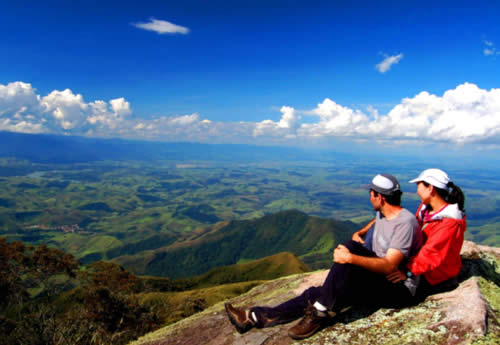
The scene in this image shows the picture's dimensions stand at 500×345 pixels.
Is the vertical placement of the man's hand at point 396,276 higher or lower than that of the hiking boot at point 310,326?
higher

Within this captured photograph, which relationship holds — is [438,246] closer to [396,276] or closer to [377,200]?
[396,276]

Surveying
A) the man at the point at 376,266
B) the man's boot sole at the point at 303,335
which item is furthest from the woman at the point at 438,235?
the man's boot sole at the point at 303,335

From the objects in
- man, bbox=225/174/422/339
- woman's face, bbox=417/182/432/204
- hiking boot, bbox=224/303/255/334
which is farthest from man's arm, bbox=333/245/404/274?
hiking boot, bbox=224/303/255/334

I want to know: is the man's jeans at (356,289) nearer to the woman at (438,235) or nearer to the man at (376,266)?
the man at (376,266)

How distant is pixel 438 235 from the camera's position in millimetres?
7199

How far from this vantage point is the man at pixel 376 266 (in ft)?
23.2

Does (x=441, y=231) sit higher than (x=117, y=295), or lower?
higher

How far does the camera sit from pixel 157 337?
12.7m

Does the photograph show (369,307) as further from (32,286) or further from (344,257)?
(32,286)

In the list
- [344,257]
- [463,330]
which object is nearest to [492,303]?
[463,330]

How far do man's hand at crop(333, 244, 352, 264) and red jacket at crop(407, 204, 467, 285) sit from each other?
1933 mm

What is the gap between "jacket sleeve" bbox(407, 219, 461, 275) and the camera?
23.5 feet

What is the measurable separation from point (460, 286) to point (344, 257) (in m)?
4.26

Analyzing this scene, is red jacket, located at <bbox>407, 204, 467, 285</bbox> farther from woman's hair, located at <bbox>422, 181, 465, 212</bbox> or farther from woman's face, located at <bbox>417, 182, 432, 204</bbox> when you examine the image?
woman's face, located at <bbox>417, 182, 432, 204</bbox>
